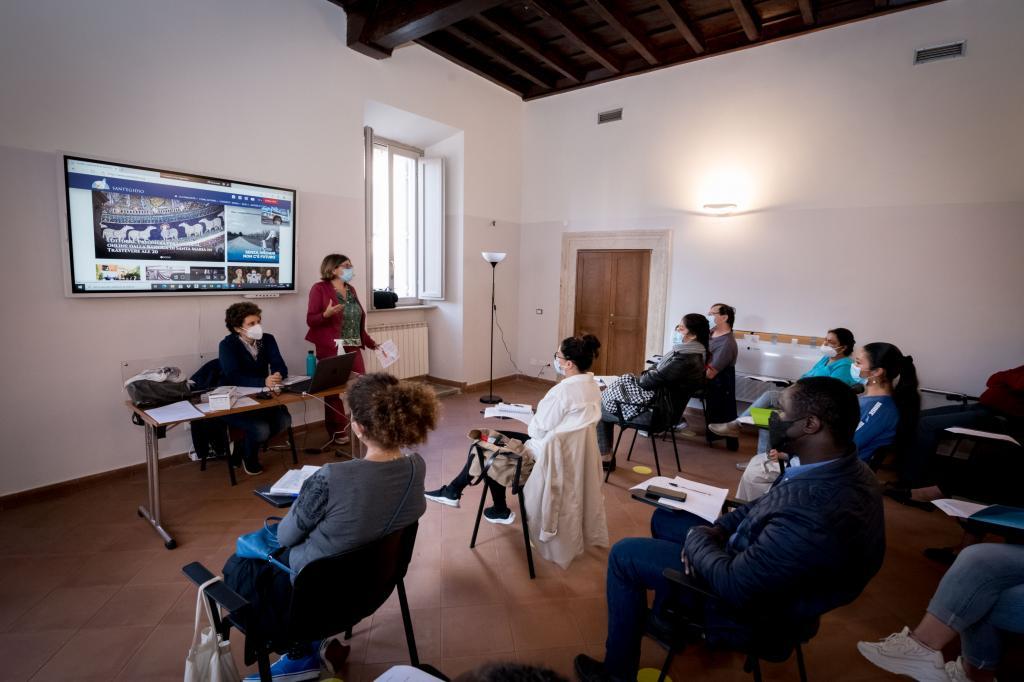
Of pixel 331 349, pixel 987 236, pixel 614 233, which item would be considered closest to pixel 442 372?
pixel 331 349

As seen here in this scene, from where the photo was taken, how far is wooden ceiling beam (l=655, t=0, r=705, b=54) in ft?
14.8

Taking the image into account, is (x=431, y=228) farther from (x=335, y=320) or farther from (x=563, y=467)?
(x=563, y=467)

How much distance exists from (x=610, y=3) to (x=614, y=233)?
255cm

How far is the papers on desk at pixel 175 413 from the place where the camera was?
2.78 meters

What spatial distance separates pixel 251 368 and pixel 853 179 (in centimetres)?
579

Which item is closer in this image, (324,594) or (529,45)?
(324,594)

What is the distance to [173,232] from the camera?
3686mm

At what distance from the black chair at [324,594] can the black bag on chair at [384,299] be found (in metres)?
4.48

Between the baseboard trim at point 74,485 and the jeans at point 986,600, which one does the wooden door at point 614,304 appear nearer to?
the jeans at point 986,600

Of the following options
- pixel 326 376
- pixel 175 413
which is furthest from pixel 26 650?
pixel 326 376

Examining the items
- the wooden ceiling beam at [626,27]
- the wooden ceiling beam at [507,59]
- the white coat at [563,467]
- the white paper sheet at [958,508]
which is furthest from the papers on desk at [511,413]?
the wooden ceiling beam at [507,59]

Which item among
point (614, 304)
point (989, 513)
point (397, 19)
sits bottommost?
point (989, 513)

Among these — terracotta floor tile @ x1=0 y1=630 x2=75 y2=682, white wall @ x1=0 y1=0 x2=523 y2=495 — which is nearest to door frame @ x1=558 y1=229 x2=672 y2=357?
white wall @ x1=0 y1=0 x2=523 y2=495

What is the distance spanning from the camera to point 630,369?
6.47 m
